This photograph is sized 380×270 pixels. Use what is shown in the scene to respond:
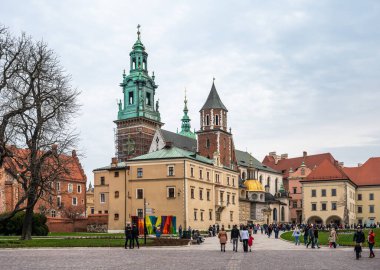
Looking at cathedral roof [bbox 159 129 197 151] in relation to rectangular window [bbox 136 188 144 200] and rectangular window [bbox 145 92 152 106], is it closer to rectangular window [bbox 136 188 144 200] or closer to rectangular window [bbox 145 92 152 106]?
rectangular window [bbox 145 92 152 106]

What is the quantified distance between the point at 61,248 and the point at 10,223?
24.1 metres

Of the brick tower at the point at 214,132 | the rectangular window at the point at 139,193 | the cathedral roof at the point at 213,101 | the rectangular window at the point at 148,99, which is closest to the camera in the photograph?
the rectangular window at the point at 139,193

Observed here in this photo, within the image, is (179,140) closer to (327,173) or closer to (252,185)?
(252,185)

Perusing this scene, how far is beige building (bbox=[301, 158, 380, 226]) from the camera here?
326 feet

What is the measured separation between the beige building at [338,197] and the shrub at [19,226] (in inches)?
2174

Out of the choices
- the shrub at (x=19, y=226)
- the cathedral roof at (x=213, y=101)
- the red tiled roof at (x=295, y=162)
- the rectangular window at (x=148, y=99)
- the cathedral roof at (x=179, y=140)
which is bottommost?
the shrub at (x=19, y=226)

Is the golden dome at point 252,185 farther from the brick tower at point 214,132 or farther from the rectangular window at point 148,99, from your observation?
the rectangular window at point 148,99

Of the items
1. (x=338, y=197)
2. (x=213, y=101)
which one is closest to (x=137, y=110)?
(x=213, y=101)

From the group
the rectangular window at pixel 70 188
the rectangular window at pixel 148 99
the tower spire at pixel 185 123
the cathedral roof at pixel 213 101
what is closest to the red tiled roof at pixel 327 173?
the cathedral roof at pixel 213 101

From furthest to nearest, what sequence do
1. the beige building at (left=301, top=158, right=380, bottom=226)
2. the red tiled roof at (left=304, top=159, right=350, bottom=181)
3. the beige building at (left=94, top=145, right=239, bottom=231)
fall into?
1. the red tiled roof at (left=304, top=159, right=350, bottom=181)
2. the beige building at (left=301, top=158, right=380, bottom=226)
3. the beige building at (left=94, top=145, right=239, bottom=231)

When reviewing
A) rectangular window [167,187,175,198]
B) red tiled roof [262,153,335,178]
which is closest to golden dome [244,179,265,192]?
red tiled roof [262,153,335,178]

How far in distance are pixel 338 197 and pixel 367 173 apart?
50.4 feet

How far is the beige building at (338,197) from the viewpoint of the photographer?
99.5m

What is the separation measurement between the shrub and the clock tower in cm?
5540
